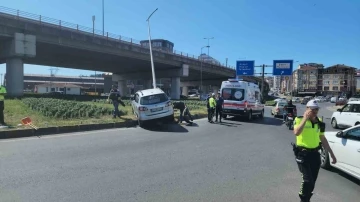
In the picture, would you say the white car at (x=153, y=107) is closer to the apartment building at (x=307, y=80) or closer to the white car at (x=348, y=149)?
the white car at (x=348, y=149)

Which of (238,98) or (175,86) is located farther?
(175,86)

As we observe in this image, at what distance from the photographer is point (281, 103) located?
80.4ft

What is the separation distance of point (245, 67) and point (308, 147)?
37969mm

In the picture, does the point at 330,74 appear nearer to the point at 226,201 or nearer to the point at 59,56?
the point at 59,56

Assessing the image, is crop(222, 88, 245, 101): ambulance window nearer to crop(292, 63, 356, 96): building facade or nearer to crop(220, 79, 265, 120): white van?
crop(220, 79, 265, 120): white van

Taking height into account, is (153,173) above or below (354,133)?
below

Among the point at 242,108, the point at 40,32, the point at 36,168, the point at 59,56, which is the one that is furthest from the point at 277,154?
the point at 59,56

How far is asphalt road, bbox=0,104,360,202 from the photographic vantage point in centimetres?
494

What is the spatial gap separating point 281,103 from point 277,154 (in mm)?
16969

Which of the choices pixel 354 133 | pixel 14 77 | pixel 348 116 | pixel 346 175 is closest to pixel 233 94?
pixel 348 116

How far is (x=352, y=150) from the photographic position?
18.8 feet

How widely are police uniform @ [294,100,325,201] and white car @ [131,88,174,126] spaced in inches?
399

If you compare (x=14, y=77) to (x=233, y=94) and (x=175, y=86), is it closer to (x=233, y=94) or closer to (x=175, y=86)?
(x=233, y=94)

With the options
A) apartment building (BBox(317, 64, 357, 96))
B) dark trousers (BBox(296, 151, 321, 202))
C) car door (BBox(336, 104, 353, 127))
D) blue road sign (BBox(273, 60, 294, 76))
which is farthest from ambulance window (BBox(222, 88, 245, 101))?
apartment building (BBox(317, 64, 357, 96))
